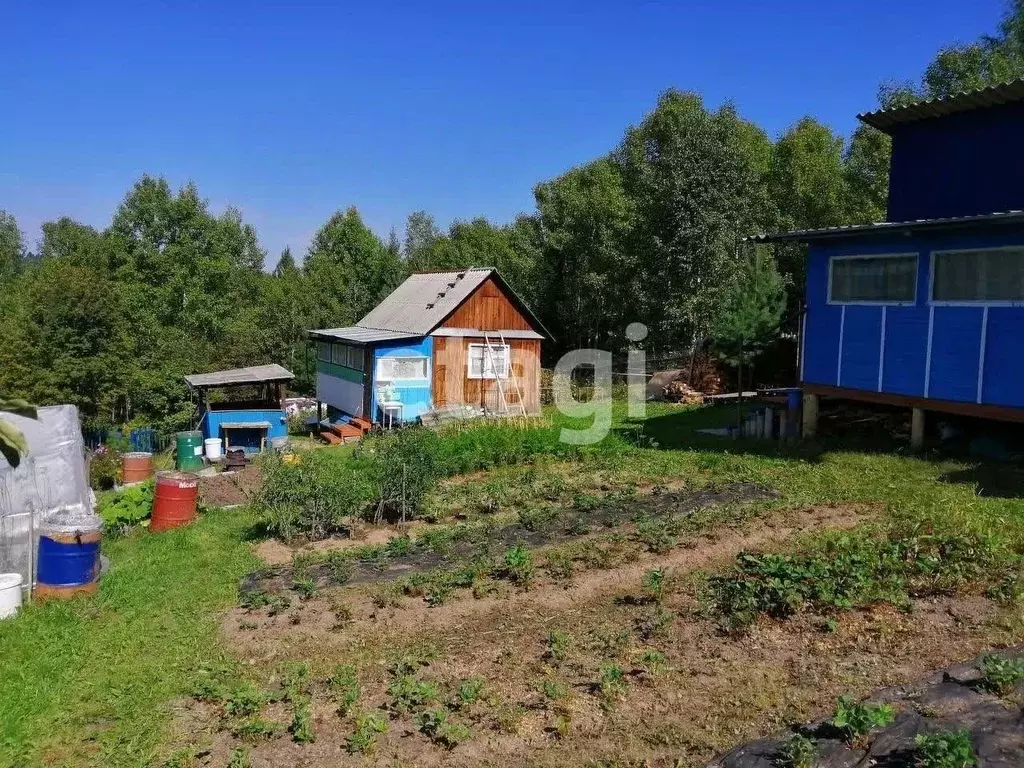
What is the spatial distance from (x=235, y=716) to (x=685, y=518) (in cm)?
555

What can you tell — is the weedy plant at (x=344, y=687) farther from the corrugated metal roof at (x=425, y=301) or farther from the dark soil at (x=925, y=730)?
the corrugated metal roof at (x=425, y=301)

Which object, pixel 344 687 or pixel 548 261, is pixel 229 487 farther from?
pixel 548 261

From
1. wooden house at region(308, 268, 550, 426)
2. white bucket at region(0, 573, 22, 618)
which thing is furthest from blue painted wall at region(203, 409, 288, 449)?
white bucket at region(0, 573, 22, 618)

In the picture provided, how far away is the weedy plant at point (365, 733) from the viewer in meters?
4.87

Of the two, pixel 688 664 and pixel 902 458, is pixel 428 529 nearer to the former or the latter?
pixel 688 664

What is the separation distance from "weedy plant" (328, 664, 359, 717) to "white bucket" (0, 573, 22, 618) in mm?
4136

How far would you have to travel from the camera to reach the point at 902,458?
1198cm

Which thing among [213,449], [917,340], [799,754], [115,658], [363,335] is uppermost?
[917,340]

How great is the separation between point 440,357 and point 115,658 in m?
16.2

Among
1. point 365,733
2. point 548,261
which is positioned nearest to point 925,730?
point 365,733

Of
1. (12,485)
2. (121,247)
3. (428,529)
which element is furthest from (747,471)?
(121,247)

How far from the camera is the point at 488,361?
23.5m

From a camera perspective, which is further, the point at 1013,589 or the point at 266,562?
the point at 266,562

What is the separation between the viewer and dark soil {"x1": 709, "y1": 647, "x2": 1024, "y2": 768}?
13.3 feet
